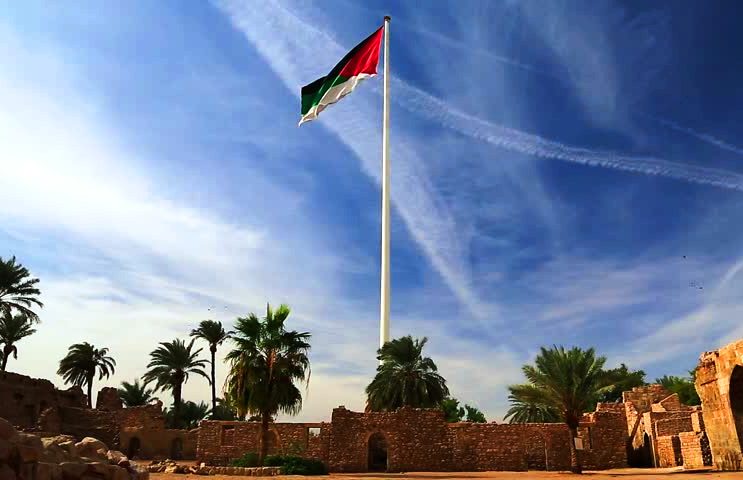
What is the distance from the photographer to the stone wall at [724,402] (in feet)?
60.0

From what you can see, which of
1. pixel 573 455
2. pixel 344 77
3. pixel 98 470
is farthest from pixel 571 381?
pixel 98 470

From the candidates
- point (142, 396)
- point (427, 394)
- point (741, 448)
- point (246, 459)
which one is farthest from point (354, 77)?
point (142, 396)

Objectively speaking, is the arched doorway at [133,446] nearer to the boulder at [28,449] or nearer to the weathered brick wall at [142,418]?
the weathered brick wall at [142,418]

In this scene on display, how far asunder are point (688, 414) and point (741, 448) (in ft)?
28.7

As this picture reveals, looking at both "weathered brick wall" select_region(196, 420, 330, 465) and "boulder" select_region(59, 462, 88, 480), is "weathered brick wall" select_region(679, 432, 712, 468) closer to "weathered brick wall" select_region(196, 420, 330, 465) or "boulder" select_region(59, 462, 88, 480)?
"weathered brick wall" select_region(196, 420, 330, 465)

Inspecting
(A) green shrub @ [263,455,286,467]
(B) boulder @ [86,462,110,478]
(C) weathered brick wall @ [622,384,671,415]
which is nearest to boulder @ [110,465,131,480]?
(B) boulder @ [86,462,110,478]

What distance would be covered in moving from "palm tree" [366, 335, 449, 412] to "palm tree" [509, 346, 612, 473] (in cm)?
533

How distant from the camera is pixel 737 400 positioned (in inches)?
731

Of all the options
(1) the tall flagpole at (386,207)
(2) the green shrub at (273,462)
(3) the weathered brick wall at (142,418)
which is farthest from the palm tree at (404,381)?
(3) the weathered brick wall at (142,418)

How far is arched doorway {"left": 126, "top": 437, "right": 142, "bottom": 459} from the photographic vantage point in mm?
30984

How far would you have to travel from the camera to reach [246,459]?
826 inches

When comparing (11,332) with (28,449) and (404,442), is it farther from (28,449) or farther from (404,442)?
(28,449)

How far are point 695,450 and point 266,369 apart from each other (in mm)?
16898

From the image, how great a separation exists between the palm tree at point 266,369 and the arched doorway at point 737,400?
13.8 meters
